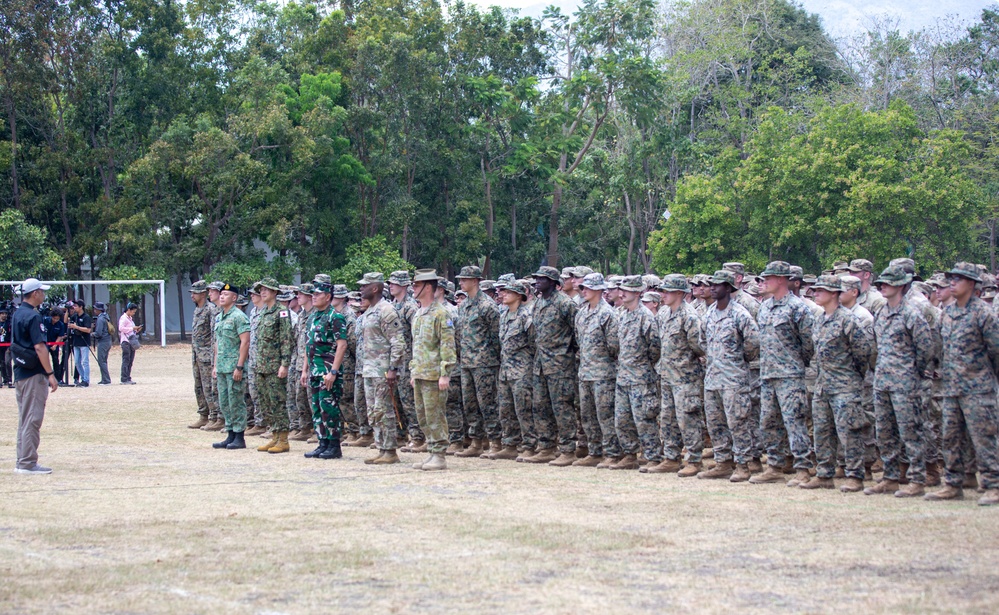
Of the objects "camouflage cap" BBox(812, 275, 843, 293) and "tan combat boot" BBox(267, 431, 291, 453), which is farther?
"tan combat boot" BBox(267, 431, 291, 453)

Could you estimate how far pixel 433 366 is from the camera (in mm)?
11047

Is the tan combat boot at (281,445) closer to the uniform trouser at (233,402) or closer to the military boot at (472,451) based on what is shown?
the uniform trouser at (233,402)

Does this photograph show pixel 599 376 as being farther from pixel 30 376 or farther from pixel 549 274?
pixel 30 376

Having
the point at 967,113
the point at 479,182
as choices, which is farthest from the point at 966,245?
A: the point at 479,182

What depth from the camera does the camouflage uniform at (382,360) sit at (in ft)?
37.1

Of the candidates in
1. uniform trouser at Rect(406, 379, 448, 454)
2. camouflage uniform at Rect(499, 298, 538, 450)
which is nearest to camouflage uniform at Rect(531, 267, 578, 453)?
camouflage uniform at Rect(499, 298, 538, 450)

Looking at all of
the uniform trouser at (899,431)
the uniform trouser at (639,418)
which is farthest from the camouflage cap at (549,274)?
the uniform trouser at (899,431)

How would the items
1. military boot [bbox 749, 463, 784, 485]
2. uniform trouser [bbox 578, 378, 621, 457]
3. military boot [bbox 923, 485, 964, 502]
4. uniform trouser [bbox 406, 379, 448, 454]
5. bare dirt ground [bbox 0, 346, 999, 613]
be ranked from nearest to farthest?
1. bare dirt ground [bbox 0, 346, 999, 613]
2. military boot [bbox 923, 485, 964, 502]
3. military boot [bbox 749, 463, 784, 485]
4. uniform trouser [bbox 406, 379, 448, 454]
5. uniform trouser [bbox 578, 378, 621, 457]

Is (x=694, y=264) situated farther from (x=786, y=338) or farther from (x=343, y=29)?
(x=786, y=338)

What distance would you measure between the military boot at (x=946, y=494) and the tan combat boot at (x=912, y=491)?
0.13m

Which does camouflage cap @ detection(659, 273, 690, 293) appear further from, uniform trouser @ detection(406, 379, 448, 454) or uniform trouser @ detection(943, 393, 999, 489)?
uniform trouser @ detection(943, 393, 999, 489)

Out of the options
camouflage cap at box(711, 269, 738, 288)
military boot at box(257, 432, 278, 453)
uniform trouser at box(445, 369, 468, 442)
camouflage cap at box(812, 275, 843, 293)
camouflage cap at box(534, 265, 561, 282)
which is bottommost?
military boot at box(257, 432, 278, 453)

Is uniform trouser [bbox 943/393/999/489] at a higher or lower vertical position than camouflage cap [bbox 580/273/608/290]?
lower

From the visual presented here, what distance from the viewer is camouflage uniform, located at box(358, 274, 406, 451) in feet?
37.1
